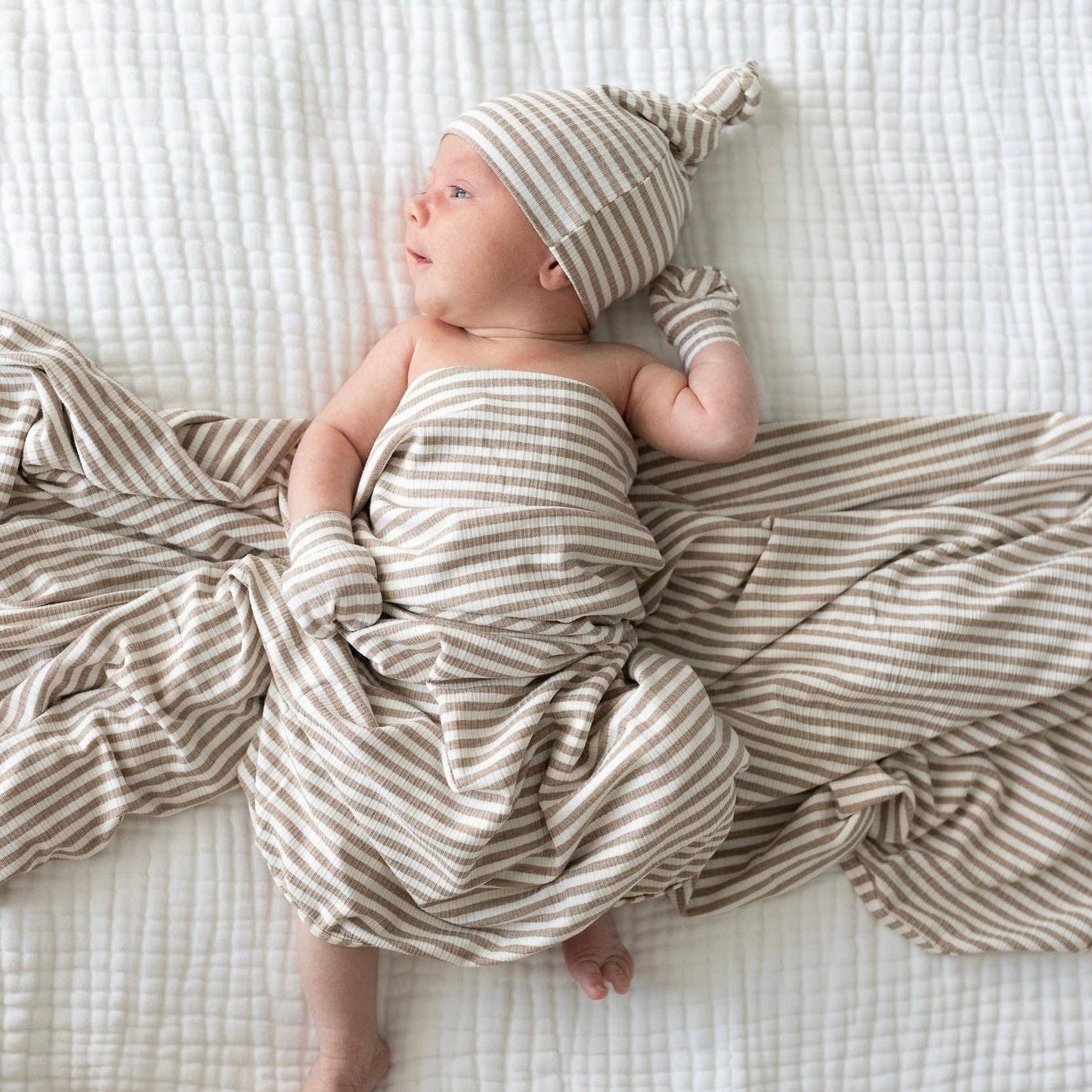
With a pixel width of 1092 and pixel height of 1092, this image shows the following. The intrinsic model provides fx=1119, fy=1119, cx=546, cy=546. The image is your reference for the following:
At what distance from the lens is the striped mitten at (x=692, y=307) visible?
1.24 metres

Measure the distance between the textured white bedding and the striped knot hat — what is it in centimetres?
10

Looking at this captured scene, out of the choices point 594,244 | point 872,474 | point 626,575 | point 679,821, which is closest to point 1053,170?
point 872,474

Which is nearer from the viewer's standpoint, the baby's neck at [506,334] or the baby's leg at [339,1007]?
the baby's leg at [339,1007]

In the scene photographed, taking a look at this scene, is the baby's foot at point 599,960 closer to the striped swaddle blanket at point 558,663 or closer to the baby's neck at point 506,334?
the striped swaddle blanket at point 558,663

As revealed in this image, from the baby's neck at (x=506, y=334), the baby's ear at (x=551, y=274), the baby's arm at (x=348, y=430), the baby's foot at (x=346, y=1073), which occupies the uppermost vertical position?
the baby's ear at (x=551, y=274)

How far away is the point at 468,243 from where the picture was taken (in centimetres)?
117

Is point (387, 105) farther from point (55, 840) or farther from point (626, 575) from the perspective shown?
point (55, 840)

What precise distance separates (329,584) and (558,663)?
0.79ft

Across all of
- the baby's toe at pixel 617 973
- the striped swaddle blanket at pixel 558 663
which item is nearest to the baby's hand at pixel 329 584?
the striped swaddle blanket at pixel 558 663

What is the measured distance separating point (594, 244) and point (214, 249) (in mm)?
433

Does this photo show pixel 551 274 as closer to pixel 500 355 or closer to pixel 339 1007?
pixel 500 355

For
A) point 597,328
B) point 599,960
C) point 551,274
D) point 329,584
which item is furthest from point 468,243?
point 599,960

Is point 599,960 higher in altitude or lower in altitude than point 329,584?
lower

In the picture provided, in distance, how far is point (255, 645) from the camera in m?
1.13
